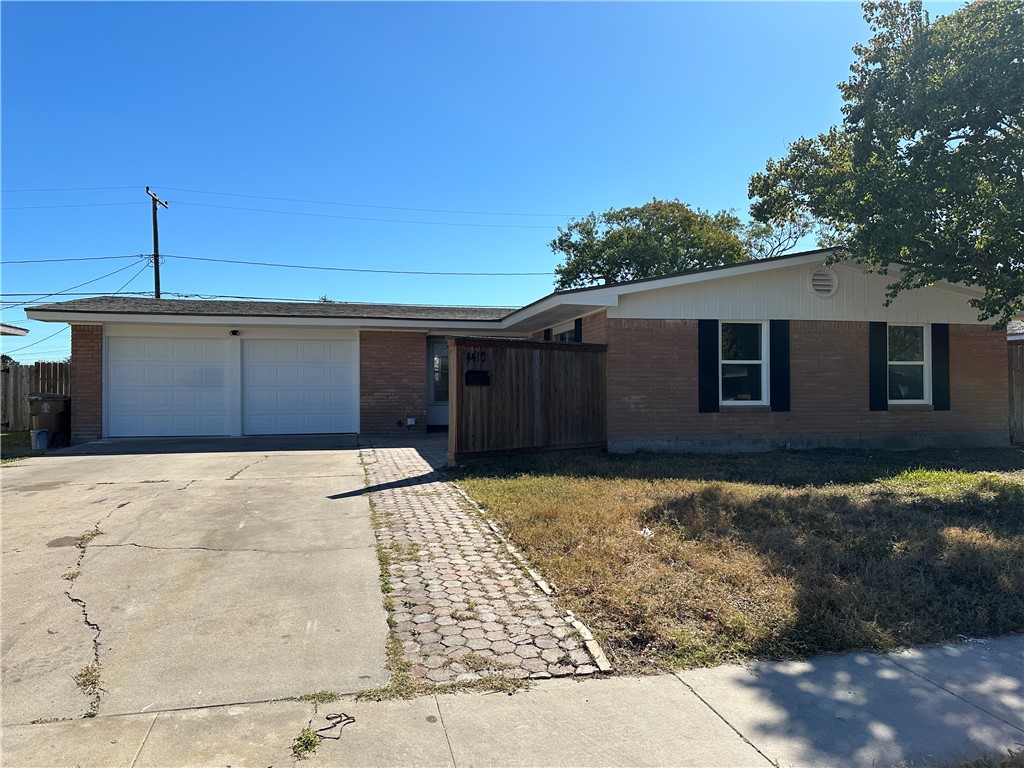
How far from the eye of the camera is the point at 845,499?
760 cm

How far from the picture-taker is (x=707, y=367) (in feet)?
39.7

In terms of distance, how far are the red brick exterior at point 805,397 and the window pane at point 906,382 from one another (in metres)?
0.34

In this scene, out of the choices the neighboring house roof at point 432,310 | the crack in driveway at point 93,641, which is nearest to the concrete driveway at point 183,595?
the crack in driveway at point 93,641

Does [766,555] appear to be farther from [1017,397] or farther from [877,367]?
[1017,397]

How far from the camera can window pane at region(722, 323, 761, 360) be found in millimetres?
12359

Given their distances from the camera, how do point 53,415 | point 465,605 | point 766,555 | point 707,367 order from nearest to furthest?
point 465,605
point 766,555
point 707,367
point 53,415

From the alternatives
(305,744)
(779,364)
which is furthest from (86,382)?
→ (779,364)

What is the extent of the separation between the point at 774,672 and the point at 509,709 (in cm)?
157

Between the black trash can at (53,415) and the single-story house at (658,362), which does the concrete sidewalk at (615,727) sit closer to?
the single-story house at (658,362)

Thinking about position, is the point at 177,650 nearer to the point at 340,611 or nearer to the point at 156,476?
the point at 340,611

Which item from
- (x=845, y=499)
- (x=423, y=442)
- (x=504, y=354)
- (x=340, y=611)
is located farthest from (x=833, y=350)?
(x=340, y=611)

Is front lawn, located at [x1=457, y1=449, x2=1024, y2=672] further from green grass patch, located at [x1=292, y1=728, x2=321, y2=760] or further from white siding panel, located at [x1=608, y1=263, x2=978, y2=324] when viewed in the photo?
white siding panel, located at [x1=608, y1=263, x2=978, y2=324]

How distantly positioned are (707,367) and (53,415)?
14.5 meters

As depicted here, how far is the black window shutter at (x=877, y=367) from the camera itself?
12.7 meters
